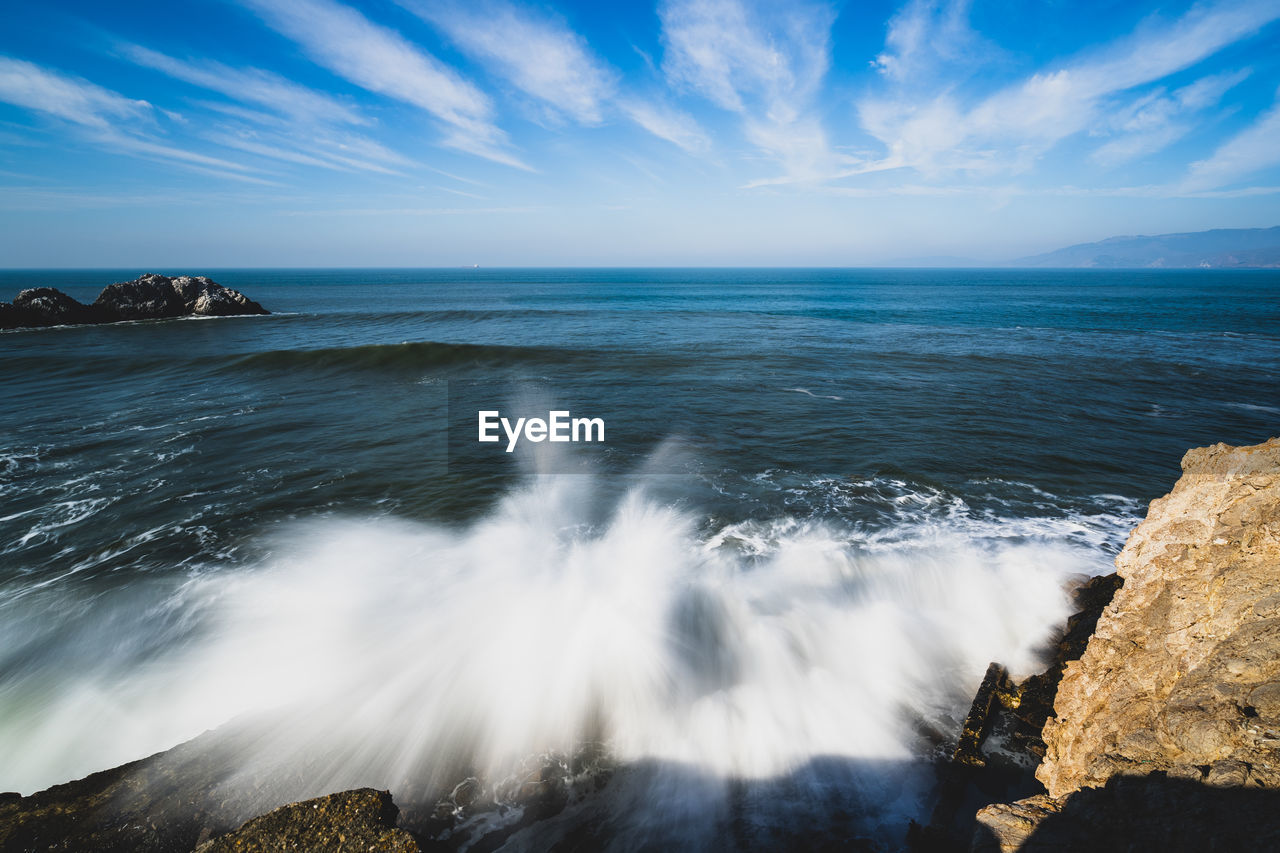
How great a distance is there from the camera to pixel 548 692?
716 cm

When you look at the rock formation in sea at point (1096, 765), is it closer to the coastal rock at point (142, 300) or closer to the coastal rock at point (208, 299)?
the coastal rock at point (208, 299)

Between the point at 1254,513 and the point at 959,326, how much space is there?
46.0 meters

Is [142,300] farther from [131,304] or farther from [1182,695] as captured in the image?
[1182,695]

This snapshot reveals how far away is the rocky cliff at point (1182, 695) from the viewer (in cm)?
312

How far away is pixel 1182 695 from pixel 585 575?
7.98m

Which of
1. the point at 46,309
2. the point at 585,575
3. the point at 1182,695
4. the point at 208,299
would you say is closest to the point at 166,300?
the point at 208,299

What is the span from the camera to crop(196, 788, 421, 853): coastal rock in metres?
3.72

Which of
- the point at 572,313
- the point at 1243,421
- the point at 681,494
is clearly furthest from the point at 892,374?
the point at 572,313

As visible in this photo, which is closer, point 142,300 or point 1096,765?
point 1096,765

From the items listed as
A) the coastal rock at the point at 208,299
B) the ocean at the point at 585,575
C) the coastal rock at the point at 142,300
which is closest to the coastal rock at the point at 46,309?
the coastal rock at the point at 142,300

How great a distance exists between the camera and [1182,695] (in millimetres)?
3957

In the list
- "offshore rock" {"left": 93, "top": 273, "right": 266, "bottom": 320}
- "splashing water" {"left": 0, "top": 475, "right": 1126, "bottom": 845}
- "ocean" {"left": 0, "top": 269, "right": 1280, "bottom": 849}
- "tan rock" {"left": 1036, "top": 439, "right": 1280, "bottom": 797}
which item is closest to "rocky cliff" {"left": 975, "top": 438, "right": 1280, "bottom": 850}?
"tan rock" {"left": 1036, "top": 439, "right": 1280, "bottom": 797}

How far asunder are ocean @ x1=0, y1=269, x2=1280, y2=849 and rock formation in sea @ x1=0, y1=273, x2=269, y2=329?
3477 cm

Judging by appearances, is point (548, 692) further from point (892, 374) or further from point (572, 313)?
point (572, 313)
